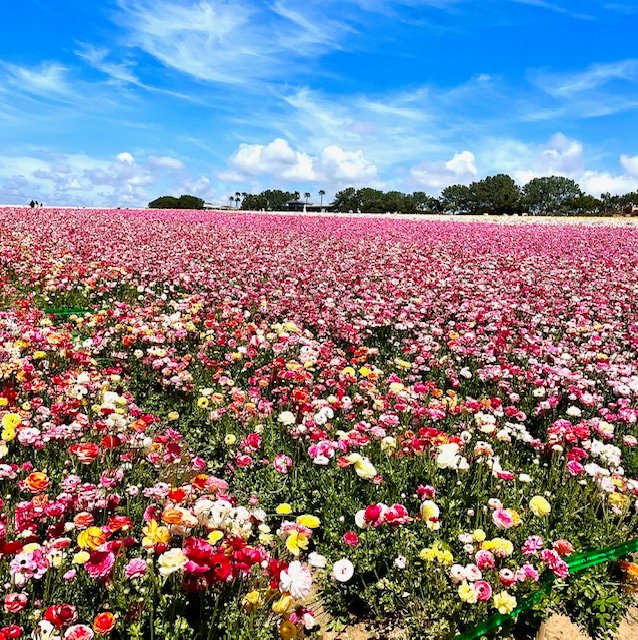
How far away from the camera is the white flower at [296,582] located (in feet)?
6.95

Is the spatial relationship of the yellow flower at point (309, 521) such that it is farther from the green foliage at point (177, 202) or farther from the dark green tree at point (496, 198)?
the dark green tree at point (496, 198)

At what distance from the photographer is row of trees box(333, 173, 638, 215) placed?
9544 centimetres

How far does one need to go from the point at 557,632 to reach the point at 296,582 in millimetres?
1688

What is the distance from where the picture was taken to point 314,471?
156 inches

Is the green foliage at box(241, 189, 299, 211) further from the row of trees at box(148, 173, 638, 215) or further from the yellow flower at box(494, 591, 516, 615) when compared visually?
the yellow flower at box(494, 591, 516, 615)

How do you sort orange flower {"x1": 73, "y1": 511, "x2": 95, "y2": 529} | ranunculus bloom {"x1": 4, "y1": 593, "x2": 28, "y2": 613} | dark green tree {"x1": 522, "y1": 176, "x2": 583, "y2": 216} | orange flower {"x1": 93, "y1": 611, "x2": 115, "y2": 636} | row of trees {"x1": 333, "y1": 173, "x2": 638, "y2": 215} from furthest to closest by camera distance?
1. dark green tree {"x1": 522, "y1": 176, "x2": 583, "y2": 216}
2. row of trees {"x1": 333, "y1": 173, "x2": 638, "y2": 215}
3. orange flower {"x1": 73, "y1": 511, "x2": 95, "y2": 529}
4. ranunculus bloom {"x1": 4, "y1": 593, "x2": 28, "y2": 613}
5. orange flower {"x1": 93, "y1": 611, "x2": 115, "y2": 636}

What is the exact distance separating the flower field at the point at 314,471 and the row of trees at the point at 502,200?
90863 mm

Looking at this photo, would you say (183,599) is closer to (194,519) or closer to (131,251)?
(194,519)

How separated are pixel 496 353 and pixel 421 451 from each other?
2688mm

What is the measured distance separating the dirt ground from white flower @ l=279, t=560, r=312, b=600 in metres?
0.96

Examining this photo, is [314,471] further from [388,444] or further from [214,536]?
[214,536]

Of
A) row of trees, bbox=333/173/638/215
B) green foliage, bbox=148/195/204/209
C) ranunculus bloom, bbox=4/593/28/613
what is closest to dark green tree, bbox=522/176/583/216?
row of trees, bbox=333/173/638/215

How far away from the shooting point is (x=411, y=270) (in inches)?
473

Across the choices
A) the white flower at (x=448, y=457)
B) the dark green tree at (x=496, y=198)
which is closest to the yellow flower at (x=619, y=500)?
the white flower at (x=448, y=457)
